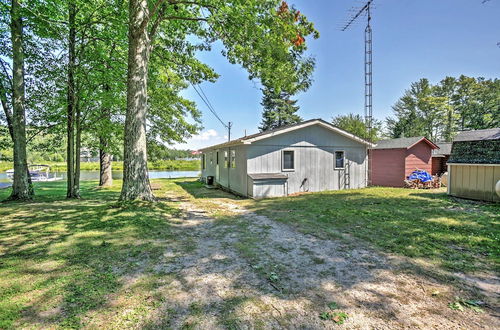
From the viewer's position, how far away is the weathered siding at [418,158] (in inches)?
573

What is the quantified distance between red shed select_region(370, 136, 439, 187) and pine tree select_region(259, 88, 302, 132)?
59.1ft

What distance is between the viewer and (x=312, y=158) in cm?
1162

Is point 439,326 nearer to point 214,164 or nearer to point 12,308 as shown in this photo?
point 12,308

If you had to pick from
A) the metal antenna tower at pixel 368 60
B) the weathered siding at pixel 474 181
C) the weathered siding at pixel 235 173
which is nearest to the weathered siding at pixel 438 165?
the metal antenna tower at pixel 368 60

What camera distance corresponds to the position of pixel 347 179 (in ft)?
41.4

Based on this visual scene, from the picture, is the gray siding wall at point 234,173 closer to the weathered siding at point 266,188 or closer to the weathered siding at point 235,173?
the weathered siding at point 235,173

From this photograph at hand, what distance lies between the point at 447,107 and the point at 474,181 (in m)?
32.4

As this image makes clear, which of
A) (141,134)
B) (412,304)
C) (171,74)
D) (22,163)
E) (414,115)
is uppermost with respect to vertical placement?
(414,115)

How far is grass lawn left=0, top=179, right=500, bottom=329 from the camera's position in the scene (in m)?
2.32

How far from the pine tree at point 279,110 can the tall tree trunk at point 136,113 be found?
26.7 metres

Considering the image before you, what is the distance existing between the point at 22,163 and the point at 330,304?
1019 centimetres

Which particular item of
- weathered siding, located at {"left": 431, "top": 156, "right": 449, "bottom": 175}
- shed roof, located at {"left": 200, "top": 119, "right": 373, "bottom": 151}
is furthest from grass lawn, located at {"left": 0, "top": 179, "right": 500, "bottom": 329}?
weathered siding, located at {"left": 431, "top": 156, "right": 449, "bottom": 175}

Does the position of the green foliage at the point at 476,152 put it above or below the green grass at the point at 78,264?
above

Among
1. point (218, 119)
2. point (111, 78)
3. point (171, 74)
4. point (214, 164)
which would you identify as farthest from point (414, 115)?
point (111, 78)
